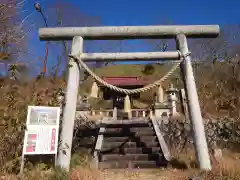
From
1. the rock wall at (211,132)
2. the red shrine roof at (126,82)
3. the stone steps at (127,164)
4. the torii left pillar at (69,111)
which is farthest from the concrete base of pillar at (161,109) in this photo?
the torii left pillar at (69,111)

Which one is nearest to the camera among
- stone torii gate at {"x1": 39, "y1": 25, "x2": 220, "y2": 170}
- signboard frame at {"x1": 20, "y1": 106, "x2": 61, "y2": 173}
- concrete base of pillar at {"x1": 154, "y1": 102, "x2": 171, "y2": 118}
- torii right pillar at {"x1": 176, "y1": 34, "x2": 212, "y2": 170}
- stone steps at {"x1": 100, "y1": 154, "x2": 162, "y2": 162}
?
signboard frame at {"x1": 20, "y1": 106, "x2": 61, "y2": 173}

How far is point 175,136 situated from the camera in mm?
11625

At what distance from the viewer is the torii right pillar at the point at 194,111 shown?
6137 millimetres

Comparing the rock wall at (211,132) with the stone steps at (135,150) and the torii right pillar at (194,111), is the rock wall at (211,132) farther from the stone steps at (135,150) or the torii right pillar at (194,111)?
the torii right pillar at (194,111)

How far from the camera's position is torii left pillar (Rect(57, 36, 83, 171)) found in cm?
592

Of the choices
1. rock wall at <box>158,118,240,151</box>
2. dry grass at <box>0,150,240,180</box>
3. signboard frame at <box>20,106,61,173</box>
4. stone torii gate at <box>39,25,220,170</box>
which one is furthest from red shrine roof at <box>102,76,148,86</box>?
signboard frame at <box>20,106,61,173</box>

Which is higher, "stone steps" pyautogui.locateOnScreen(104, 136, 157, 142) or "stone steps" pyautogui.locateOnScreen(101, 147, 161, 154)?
"stone steps" pyautogui.locateOnScreen(104, 136, 157, 142)

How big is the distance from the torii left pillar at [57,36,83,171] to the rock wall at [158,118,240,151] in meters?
5.67

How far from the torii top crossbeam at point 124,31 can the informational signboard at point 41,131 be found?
2.27 metres

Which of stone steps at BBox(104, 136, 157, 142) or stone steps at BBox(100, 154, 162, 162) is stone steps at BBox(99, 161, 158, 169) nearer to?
stone steps at BBox(100, 154, 162, 162)

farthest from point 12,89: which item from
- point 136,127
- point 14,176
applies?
point 136,127

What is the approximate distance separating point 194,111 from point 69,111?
3.18 metres

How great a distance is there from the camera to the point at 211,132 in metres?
12.7

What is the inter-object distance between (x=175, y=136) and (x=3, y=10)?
347 inches
